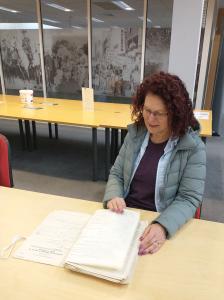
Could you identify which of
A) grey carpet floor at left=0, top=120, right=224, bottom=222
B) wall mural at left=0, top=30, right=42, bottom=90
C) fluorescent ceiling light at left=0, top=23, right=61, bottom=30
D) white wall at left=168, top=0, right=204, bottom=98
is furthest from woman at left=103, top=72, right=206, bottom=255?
wall mural at left=0, top=30, right=42, bottom=90

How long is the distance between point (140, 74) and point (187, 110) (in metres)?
3.61

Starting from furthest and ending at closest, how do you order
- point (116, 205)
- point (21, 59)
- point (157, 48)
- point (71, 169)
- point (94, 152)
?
point (21, 59) → point (157, 48) → point (71, 169) → point (94, 152) → point (116, 205)

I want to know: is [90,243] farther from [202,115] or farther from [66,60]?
[66,60]

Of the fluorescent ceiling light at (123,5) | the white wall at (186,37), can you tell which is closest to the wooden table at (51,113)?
the white wall at (186,37)

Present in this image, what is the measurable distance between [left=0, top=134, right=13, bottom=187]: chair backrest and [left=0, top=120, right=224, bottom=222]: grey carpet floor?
3.63 feet

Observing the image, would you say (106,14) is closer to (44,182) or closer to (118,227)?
(44,182)

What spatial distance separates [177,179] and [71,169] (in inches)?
89.0

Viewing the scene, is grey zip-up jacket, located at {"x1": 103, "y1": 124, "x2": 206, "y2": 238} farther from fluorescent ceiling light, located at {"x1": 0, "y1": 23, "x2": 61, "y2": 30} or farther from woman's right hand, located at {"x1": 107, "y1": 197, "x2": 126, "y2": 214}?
fluorescent ceiling light, located at {"x1": 0, "y1": 23, "x2": 61, "y2": 30}

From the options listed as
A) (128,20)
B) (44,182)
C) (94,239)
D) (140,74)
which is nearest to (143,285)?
(94,239)

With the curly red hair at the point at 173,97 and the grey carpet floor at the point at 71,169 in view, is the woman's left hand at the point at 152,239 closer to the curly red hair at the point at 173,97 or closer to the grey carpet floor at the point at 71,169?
the curly red hair at the point at 173,97

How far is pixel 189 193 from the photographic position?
111 cm

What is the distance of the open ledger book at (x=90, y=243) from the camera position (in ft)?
2.53

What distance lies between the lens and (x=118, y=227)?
35.8 inches

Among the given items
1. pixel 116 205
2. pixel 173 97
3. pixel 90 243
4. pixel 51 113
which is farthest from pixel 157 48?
pixel 90 243
